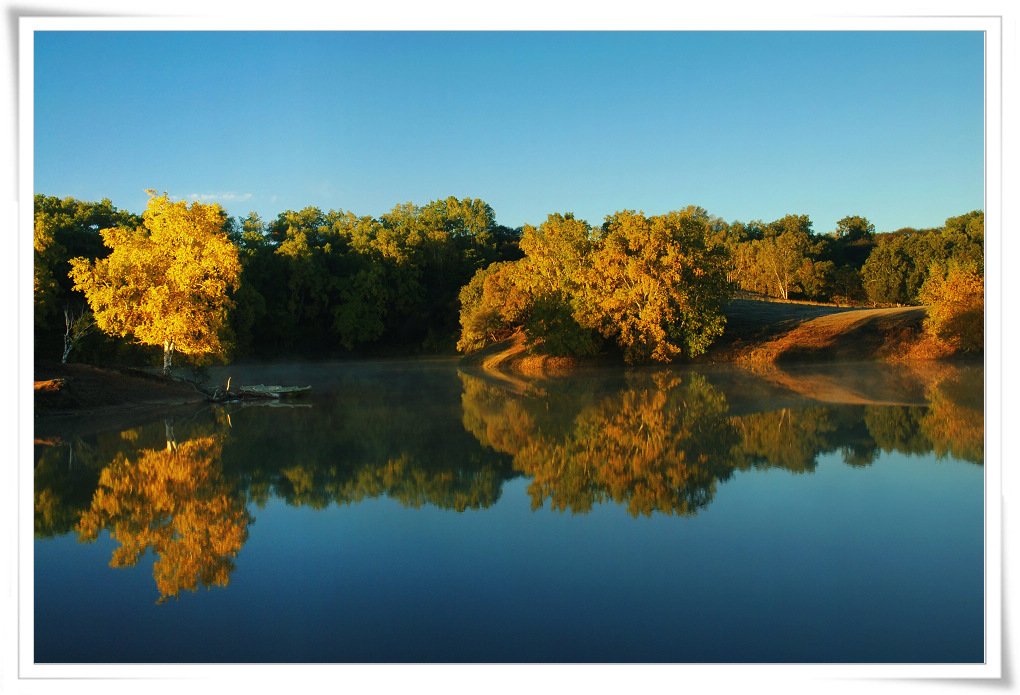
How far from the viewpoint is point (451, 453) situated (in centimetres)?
881

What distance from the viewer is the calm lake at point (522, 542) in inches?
146

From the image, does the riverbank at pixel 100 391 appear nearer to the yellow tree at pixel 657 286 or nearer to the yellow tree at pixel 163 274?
the yellow tree at pixel 163 274

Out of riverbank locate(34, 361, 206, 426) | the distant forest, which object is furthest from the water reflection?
the distant forest

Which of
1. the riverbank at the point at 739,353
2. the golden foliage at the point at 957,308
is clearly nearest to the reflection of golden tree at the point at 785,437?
the riverbank at the point at 739,353

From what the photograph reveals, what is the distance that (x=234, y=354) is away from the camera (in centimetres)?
2995

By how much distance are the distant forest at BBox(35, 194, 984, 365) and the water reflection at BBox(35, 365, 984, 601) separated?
6.43m

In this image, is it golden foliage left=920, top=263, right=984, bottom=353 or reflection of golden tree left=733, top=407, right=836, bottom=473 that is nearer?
reflection of golden tree left=733, top=407, right=836, bottom=473

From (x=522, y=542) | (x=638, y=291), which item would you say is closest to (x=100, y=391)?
(x=522, y=542)

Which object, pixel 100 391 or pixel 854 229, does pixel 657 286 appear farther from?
pixel 854 229

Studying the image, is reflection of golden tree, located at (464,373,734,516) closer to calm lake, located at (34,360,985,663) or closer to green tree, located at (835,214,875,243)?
calm lake, located at (34,360,985,663)

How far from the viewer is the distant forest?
70.4ft
